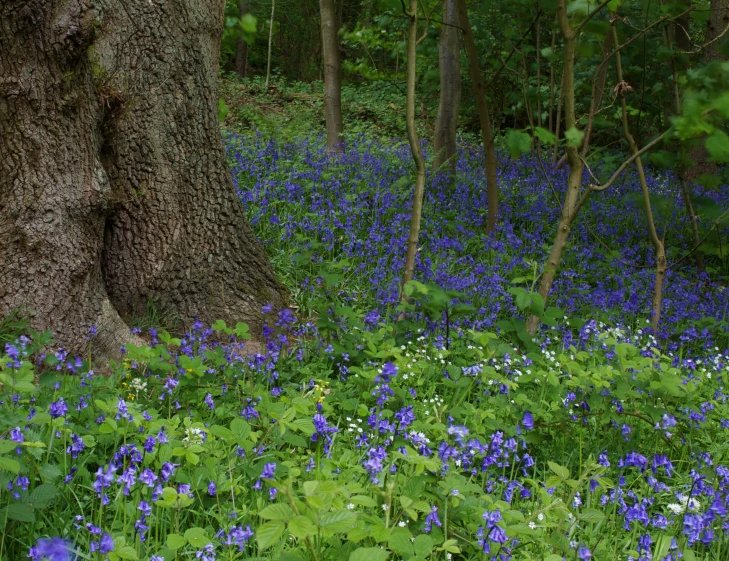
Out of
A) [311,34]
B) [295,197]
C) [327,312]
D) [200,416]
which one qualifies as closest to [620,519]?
[200,416]

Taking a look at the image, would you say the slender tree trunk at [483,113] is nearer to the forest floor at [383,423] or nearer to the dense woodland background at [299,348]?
the dense woodland background at [299,348]

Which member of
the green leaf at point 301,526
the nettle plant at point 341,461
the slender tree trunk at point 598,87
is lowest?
the nettle plant at point 341,461

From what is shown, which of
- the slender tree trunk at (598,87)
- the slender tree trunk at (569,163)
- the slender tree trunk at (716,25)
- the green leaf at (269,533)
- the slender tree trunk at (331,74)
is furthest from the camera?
the slender tree trunk at (331,74)

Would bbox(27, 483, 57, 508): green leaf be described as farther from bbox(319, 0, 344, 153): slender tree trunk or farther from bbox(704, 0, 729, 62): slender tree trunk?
bbox(704, 0, 729, 62): slender tree trunk

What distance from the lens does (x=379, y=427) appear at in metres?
2.47

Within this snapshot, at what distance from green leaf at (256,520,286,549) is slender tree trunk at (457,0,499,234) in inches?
176

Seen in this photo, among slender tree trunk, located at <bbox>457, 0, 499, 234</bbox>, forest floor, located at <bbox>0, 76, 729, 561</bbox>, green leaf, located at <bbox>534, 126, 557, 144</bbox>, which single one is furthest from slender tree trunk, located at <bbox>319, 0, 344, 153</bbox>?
green leaf, located at <bbox>534, 126, 557, 144</bbox>

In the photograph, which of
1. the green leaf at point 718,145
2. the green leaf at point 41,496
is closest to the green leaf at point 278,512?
the green leaf at point 41,496

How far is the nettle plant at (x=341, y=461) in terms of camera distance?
5.44 ft

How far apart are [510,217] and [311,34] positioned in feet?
57.7

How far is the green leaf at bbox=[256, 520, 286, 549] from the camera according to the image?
1.29 m

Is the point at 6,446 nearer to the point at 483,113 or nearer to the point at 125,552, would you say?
the point at 125,552

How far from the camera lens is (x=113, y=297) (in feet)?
11.3

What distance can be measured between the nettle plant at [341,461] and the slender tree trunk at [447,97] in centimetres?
420
